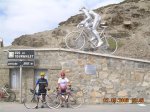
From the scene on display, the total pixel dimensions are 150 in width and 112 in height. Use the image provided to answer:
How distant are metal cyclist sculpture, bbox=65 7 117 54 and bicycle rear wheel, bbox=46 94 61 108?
4.37m

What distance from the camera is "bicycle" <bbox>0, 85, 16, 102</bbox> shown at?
25.2m

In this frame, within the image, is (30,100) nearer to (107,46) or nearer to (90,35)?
(90,35)

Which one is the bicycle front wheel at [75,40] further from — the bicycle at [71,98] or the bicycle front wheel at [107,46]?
the bicycle at [71,98]

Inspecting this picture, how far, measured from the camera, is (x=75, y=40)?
25859mm

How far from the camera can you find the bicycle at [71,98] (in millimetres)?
22078

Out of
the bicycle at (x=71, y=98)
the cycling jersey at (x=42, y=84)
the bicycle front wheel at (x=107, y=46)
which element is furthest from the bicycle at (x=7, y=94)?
the bicycle front wheel at (x=107, y=46)

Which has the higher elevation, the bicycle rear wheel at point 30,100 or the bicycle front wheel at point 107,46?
the bicycle front wheel at point 107,46

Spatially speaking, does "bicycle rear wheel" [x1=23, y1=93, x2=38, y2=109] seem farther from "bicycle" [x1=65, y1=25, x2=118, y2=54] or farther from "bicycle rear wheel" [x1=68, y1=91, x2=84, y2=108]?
"bicycle" [x1=65, y1=25, x2=118, y2=54]

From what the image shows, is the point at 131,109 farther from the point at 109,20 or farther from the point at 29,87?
the point at 109,20

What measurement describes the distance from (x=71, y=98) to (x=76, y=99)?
87 centimetres

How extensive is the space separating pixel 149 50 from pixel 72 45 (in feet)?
32.9

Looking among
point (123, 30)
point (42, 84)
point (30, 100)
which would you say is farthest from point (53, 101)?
point (123, 30)
